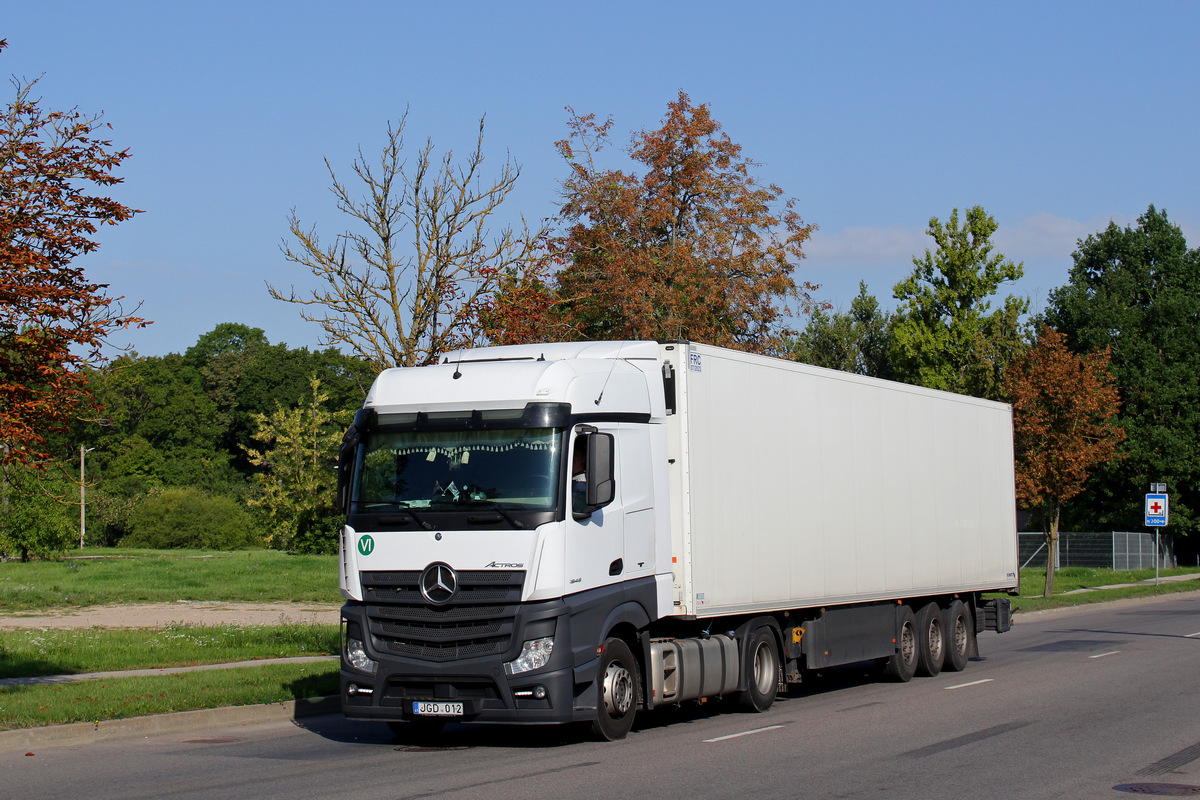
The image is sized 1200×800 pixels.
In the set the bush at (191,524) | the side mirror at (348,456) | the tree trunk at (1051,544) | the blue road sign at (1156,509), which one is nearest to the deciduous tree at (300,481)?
the bush at (191,524)

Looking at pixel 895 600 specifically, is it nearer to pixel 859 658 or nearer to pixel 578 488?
→ pixel 859 658

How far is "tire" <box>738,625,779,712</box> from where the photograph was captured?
533 inches

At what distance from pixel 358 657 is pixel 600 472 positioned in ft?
9.04

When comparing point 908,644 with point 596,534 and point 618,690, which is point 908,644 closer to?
point 618,690

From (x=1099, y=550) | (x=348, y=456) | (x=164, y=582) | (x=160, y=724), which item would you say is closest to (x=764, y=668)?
(x=348, y=456)

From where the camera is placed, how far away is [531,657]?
34.6 feet

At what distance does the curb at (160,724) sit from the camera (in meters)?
11.4

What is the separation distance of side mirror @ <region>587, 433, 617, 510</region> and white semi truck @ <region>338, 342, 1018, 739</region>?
19 mm

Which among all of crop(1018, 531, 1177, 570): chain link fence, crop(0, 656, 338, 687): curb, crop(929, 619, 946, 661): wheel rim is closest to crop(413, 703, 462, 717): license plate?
crop(0, 656, 338, 687): curb

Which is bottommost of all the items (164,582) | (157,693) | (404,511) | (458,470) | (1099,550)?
(1099,550)

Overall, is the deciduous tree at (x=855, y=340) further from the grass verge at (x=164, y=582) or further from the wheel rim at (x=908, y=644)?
the wheel rim at (x=908, y=644)

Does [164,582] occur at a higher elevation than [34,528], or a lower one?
lower

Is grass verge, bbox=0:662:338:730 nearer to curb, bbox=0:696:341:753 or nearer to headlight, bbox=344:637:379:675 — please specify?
curb, bbox=0:696:341:753

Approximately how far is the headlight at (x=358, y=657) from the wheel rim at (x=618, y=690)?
6.81 ft
